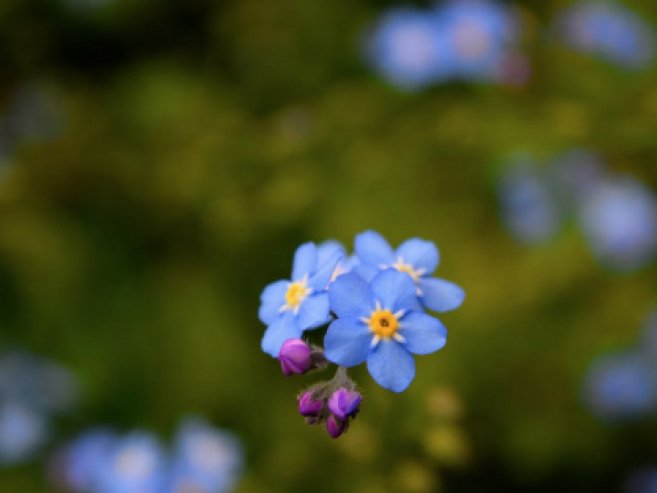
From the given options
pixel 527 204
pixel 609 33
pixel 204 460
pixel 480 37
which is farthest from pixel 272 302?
pixel 609 33

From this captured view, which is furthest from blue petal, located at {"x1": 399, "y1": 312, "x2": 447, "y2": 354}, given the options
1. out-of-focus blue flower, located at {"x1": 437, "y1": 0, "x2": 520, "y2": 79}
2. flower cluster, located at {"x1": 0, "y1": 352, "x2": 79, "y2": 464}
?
flower cluster, located at {"x1": 0, "y1": 352, "x2": 79, "y2": 464}

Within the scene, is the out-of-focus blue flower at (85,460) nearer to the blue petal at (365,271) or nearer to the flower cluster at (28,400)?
the flower cluster at (28,400)

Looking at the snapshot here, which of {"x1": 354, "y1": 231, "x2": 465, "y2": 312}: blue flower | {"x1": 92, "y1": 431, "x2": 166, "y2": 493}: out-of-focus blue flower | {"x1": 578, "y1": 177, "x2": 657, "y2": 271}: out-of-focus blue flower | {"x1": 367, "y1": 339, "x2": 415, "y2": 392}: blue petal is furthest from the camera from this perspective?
{"x1": 578, "y1": 177, "x2": 657, "y2": 271}: out-of-focus blue flower

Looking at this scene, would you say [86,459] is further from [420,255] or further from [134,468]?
→ [420,255]

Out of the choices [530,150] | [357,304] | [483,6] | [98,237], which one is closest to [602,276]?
[530,150]

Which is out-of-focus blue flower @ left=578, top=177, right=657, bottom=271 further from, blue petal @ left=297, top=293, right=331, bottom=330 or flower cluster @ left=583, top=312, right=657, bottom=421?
blue petal @ left=297, top=293, right=331, bottom=330

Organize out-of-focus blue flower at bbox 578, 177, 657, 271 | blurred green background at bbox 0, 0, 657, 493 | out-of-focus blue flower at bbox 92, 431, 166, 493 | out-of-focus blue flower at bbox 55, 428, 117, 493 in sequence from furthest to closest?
1. out-of-focus blue flower at bbox 578, 177, 657, 271
2. blurred green background at bbox 0, 0, 657, 493
3. out-of-focus blue flower at bbox 55, 428, 117, 493
4. out-of-focus blue flower at bbox 92, 431, 166, 493

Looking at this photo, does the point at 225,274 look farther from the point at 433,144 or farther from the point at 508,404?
the point at 508,404
